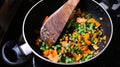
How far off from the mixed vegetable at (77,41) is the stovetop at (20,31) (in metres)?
0.04

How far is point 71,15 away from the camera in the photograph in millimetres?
1007

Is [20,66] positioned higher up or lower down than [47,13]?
lower down

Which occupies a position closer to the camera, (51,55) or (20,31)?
(51,55)

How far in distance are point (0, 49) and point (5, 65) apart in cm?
8

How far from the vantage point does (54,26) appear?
935 millimetres

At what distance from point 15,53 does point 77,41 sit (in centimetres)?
23

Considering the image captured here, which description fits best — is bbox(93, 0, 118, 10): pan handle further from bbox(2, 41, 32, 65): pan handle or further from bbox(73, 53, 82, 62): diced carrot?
bbox(2, 41, 32, 65): pan handle

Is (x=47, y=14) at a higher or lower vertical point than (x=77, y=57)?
higher

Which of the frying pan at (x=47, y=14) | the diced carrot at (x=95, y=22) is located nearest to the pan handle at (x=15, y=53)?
the frying pan at (x=47, y=14)

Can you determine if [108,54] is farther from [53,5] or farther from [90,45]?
[53,5]

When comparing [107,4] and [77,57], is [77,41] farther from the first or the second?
[107,4]

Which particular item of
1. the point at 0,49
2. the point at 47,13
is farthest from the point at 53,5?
the point at 0,49

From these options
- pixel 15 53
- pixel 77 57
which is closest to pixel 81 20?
pixel 77 57

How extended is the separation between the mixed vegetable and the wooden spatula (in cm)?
3
